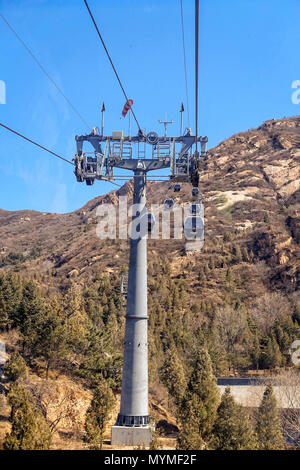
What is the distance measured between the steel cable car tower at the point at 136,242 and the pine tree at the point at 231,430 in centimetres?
372

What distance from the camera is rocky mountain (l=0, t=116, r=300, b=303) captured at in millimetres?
90188

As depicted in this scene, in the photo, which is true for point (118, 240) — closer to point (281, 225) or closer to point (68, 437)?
point (281, 225)

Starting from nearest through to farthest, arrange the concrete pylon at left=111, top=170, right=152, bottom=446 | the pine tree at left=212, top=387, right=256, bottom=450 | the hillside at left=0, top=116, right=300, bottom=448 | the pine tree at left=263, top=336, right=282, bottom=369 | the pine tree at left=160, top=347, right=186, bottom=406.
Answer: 1. the concrete pylon at left=111, top=170, right=152, bottom=446
2. the pine tree at left=212, top=387, right=256, bottom=450
3. the pine tree at left=160, top=347, right=186, bottom=406
4. the hillside at left=0, top=116, right=300, bottom=448
5. the pine tree at left=263, top=336, right=282, bottom=369

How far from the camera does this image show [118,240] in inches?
4530

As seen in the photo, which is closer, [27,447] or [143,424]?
[27,447]

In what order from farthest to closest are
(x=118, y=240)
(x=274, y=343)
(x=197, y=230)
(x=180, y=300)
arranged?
(x=118, y=240)
(x=180, y=300)
(x=274, y=343)
(x=197, y=230)

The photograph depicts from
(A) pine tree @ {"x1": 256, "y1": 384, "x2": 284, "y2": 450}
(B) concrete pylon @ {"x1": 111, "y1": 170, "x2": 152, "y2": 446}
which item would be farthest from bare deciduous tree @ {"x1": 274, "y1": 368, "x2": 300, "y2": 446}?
(B) concrete pylon @ {"x1": 111, "y1": 170, "x2": 152, "y2": 446}

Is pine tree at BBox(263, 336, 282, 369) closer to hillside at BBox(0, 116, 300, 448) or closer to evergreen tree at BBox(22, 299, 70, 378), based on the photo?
hillside at BBox(0, 116, 300, 448)

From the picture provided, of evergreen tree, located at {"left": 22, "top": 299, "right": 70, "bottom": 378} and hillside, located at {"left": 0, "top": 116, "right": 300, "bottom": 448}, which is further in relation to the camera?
hillside, located at {"left": 0, "top": 116, "right": 300, "bottom": 448}

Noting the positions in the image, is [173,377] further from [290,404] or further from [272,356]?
[272,356]

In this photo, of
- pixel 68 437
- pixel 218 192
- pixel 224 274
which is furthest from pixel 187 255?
pixel 68 437

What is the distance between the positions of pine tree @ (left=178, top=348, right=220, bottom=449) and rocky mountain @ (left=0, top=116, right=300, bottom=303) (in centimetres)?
5459

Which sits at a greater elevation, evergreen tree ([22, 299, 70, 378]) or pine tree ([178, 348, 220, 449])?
evergreen tree ([22, 299, 70, 378])
